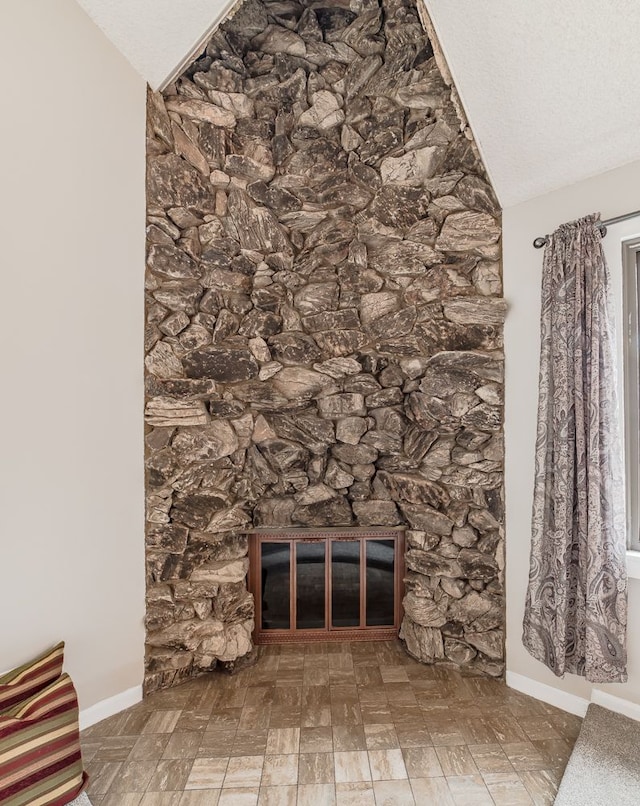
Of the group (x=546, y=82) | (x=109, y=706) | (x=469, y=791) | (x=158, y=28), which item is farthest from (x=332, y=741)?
(x=158, y=28)

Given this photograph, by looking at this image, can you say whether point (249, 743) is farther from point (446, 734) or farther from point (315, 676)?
point (446, 734)

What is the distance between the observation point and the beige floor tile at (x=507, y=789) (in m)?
1.67

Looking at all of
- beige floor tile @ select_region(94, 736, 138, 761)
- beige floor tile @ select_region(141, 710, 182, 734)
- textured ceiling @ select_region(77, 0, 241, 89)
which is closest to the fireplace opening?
beige floor tile @ select_region(141, 710, 182, 734)

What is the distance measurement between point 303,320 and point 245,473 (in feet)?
2.86

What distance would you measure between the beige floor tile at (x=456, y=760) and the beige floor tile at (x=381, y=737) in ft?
0.58

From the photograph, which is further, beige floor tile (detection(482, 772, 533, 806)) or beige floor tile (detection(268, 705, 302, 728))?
beige floor tile (detection(268, 705, 302, 728))

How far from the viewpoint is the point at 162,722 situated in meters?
2.11

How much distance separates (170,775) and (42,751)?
0.49 metres

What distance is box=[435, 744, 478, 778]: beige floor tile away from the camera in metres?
1.81

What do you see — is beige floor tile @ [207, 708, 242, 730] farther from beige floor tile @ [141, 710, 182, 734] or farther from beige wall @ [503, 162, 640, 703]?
beige wall @ [503, 162, 640, 703]

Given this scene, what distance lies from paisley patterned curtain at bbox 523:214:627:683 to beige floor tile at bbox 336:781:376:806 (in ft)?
3.09

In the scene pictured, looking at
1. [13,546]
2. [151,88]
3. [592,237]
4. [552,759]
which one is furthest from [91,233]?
[552,759]

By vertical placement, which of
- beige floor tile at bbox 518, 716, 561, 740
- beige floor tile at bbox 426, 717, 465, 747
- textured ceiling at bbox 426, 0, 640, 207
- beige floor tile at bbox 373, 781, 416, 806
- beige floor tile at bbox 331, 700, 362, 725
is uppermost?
textured ceiling at bbox 426, 0, 640, 207

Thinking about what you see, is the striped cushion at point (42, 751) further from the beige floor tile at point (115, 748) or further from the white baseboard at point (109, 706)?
the white baseboard at point (109, 706)
